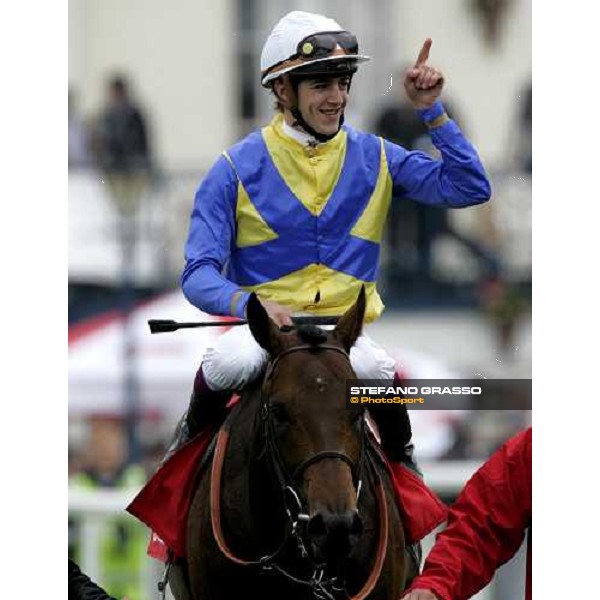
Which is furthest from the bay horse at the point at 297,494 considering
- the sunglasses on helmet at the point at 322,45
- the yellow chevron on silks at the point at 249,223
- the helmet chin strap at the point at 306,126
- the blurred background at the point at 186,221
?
the blurred background at the point at 186,221

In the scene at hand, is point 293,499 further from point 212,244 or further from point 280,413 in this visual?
point 212,244

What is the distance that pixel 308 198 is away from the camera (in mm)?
4043

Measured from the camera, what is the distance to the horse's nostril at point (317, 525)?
11.2 ft

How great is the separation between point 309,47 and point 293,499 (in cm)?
110

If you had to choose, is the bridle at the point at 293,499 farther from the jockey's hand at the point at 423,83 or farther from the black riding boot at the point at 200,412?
the jockey's hand at the point at 423,83

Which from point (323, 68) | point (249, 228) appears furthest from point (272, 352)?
point (323, 68)

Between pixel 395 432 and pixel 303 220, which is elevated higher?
pixel 303 220

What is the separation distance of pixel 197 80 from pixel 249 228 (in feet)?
5.72

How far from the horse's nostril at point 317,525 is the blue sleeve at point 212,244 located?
0.61 metres

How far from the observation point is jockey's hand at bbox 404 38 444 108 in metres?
3.87

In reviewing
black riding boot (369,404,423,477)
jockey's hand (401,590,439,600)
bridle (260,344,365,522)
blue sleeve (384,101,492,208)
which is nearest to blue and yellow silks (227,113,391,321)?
blue sleeve (384,101,492,208)

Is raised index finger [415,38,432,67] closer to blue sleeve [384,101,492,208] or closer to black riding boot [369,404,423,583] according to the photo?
blue sleeve [384,101,492,208]

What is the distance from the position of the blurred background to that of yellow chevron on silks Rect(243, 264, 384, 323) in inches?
24.4

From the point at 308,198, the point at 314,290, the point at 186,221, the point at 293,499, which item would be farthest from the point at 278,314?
the point at 186,221
